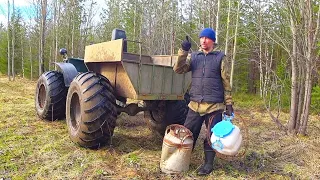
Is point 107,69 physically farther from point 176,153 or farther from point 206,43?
point 176,153

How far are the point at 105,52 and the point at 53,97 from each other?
2.21 m

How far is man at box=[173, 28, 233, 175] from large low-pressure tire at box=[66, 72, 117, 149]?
1039 mm

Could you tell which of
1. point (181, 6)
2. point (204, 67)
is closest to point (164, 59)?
point (204, 67)

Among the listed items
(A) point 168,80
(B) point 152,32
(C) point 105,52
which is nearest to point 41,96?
(C) point 105,52

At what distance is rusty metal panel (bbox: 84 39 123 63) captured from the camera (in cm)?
376

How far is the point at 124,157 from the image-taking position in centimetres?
383

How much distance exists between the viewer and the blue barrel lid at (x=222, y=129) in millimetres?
3206

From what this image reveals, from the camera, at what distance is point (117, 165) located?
143 inches

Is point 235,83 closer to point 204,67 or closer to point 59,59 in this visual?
point 59,59

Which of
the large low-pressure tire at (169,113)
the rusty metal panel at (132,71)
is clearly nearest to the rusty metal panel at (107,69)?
the rusty metal panel at (132,71)

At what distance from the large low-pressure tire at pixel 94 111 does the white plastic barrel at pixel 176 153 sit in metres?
0.88

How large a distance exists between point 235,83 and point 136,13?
9.12m

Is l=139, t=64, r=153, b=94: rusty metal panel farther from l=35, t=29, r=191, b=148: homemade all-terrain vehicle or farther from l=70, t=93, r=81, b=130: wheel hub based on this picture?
l=70, t=93, r=81, b=130: wheel hub

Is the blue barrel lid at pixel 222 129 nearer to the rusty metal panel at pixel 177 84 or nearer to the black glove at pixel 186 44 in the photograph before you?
the black glove at pixel 186 44
